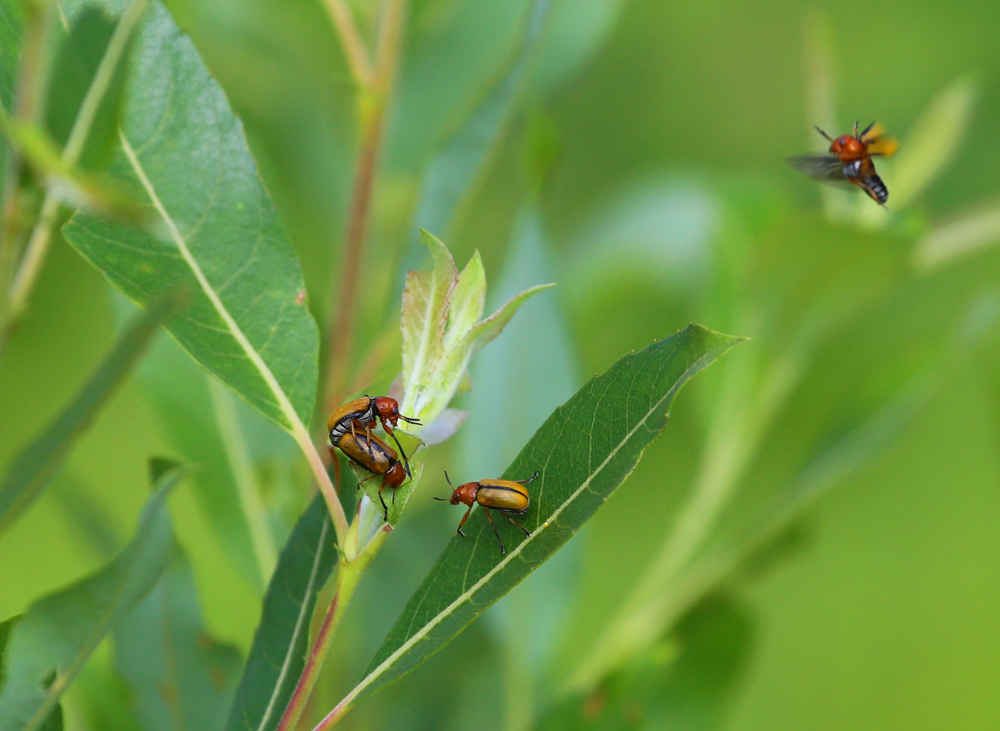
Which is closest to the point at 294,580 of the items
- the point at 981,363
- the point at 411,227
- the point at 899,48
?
the point at 411,227

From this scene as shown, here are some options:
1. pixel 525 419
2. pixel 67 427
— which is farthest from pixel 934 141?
pixel 67 427

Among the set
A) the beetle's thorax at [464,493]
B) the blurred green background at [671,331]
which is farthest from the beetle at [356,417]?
the blurred green background at [671,331]

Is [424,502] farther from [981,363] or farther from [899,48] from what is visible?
[899,48]

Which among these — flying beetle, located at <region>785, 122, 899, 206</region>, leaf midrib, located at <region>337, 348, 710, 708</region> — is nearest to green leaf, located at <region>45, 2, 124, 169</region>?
leaf midrib, located at <region>337, 348, 710, 708</region>

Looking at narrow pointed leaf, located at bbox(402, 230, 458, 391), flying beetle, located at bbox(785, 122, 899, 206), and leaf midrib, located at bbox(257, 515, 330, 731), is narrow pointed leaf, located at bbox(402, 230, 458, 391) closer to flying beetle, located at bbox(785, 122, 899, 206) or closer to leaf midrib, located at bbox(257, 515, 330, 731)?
leaf midrib, located at bbox(257, 515, 330, 731)

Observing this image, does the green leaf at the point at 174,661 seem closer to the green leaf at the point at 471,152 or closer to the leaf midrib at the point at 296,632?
the leaf midrib at the point at 296,632

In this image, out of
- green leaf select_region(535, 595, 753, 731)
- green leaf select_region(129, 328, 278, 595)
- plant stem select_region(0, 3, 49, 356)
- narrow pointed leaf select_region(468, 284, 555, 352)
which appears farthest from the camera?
green leaf select_region(535, 595, 753, 731)

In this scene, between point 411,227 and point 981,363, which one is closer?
point 411,227
